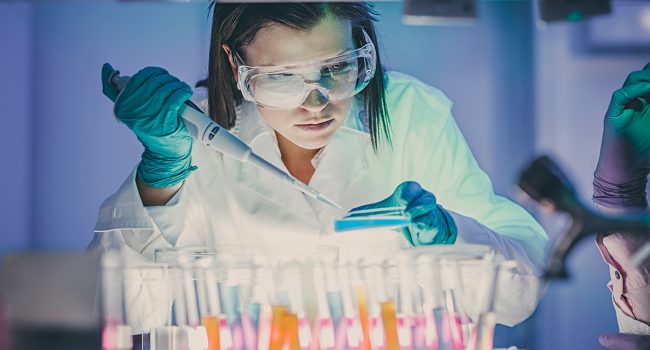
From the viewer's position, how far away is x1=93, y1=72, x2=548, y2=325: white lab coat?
2.19 metres

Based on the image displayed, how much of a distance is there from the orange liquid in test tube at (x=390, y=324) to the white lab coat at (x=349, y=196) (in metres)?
0.39

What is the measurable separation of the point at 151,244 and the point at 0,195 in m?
0.55

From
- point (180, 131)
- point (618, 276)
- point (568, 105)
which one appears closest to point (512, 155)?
point (568, 105)

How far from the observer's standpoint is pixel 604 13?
6.69 ft

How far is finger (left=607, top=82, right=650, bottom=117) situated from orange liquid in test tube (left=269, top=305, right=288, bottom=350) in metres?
1.24

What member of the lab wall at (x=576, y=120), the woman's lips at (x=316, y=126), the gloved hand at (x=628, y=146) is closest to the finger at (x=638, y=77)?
the gloved hand at (x=628, y=146)

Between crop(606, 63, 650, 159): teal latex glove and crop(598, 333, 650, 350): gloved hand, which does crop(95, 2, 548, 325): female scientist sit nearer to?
crop(598, 333, 650, 350): gloved hand

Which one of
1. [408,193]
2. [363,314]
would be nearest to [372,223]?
[408,193]

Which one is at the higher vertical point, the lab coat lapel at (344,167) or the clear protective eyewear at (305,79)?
the clear protective eyewear at (305,79)

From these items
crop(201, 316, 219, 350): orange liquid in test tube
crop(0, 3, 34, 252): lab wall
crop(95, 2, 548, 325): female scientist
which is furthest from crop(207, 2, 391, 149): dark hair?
crop(201, 316, 219, 350): orange liquid in test tube

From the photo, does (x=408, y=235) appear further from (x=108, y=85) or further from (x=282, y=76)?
(x=108, y=85)

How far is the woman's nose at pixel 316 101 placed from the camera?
2.06m

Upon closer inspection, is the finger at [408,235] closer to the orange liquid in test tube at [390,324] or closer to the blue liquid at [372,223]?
the blue liquid at [372,223]

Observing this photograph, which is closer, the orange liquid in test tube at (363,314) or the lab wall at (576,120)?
the orange liquid in test tube at (363,314)
